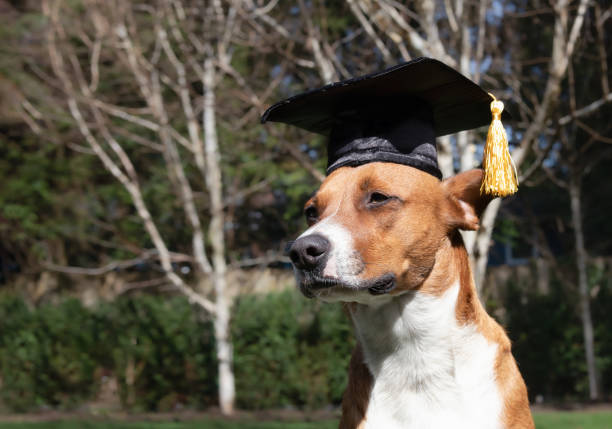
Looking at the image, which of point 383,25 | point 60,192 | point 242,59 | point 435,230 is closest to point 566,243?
point 242,59

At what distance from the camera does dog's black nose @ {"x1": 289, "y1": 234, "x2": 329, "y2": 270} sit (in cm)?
199

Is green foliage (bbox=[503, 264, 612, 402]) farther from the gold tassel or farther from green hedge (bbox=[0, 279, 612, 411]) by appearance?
the gold tassel

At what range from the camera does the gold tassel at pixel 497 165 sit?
2240 mm

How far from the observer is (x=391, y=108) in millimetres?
2387

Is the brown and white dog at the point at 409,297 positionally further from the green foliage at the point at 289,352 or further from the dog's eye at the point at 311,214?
the green foliage at the point at 289,352

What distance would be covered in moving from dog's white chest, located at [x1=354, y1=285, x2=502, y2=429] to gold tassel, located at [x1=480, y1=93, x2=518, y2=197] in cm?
38

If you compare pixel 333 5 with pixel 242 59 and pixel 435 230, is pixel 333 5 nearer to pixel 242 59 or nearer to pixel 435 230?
pixel 242 59

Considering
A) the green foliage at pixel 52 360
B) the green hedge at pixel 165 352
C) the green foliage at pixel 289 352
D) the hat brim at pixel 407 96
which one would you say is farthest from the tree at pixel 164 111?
the hat brim at pixel 407 96

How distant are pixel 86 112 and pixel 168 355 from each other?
417 cm

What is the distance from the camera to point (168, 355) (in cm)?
963

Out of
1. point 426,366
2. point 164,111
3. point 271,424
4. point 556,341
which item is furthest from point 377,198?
point 556,341

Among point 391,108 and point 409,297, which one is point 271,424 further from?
point 391,108

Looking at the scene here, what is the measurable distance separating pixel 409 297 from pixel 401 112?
2.28 ft

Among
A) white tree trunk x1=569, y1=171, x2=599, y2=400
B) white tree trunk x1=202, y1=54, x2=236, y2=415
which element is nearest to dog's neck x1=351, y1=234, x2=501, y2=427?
white tree trunk x1=202, y1=54, x2=236, y2=415
